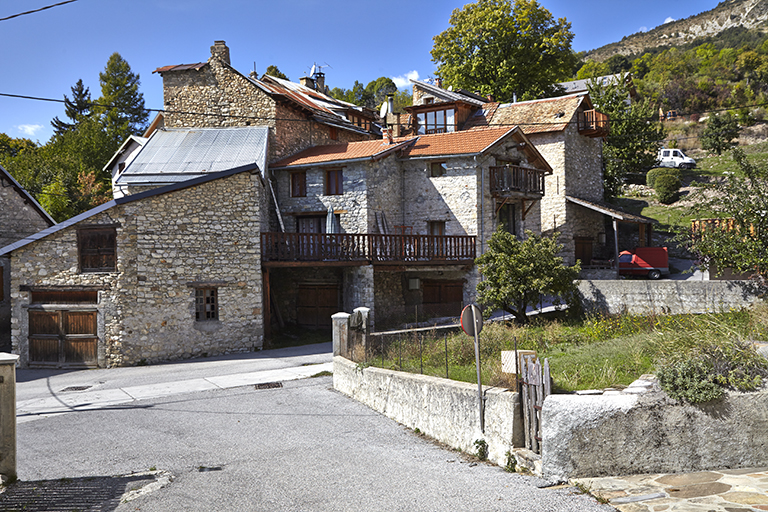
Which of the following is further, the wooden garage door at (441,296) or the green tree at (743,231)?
the wooden garage door at (441,296)

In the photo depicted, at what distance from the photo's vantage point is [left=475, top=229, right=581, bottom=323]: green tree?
1764cm

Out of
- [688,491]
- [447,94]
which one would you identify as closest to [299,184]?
[447,94]

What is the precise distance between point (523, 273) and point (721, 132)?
38334mm

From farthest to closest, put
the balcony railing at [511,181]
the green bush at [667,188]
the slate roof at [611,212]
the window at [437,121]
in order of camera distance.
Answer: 1. the green bush at [667,188]
2. the window at [437,121]
3. the slate roof at [611,212]
4. the balcony railing at [511,181]

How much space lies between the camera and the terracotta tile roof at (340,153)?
80.9 feet

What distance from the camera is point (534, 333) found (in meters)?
15.0

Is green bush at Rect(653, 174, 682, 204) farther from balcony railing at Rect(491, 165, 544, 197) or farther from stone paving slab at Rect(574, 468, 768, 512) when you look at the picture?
stone paving slab at Rect(574, 468, 768, 512)

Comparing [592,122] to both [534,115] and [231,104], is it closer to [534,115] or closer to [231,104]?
[534,115]

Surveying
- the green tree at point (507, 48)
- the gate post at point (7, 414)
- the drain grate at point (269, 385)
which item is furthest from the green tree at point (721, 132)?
the gate post at point (7, 414)

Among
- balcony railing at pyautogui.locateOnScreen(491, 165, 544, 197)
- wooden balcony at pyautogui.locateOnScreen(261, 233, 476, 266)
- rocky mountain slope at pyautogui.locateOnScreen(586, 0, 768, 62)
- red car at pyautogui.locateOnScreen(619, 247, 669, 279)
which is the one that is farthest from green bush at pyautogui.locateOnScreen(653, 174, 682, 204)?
rocky mountain slope at pyautogui.locateOnScreen(586, 0, 768, 62)

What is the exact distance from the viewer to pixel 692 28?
136375 mm

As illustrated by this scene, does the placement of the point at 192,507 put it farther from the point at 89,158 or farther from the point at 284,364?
the point at 89,158

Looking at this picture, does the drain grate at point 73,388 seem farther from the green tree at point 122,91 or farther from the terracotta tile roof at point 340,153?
the green tree at point 122,91

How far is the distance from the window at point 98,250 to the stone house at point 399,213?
670 centimetres
